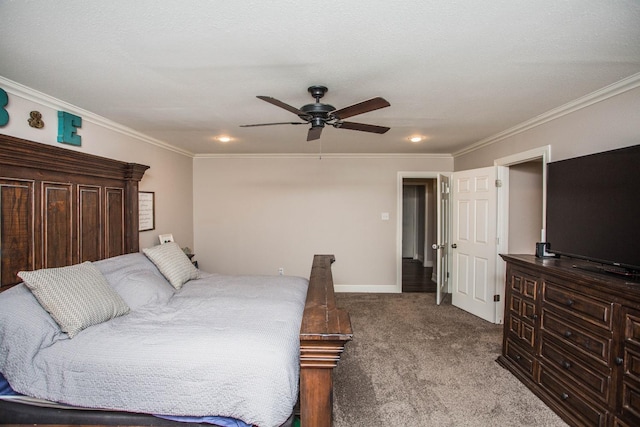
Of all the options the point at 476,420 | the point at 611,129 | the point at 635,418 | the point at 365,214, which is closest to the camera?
the point at 635,418

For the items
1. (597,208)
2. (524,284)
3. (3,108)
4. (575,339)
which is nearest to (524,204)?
(524,284)

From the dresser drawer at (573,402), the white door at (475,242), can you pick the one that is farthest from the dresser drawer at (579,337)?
the white door at (475,242)

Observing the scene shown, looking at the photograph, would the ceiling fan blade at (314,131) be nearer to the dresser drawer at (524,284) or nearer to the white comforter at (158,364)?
the white comforter at (158,364)

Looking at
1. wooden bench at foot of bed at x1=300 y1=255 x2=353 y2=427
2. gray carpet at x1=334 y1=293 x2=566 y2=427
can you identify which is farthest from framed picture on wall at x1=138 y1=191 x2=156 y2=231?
wooden bench at foot of bed at x1=300 y1=255 x2=353 y2=427

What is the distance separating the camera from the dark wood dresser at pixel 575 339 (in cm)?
170

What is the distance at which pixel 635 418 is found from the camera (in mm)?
1633

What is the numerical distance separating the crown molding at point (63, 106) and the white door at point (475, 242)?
4.19 metres

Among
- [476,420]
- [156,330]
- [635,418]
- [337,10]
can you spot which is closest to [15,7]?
[337,10]

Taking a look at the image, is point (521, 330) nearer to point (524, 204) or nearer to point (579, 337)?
point (579, 337)

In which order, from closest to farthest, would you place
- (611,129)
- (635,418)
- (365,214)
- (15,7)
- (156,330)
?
(15,7), (635,418), (156,330), (611,129), (365,214)

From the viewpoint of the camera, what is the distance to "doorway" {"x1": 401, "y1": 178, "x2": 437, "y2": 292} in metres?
5.96

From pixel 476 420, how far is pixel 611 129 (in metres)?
2.31

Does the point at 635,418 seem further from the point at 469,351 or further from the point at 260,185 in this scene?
the point at 260,185

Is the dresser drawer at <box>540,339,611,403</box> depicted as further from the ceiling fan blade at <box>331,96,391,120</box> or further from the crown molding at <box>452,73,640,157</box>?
the ceiling fan blade at <box>331,96,391,120</box>
